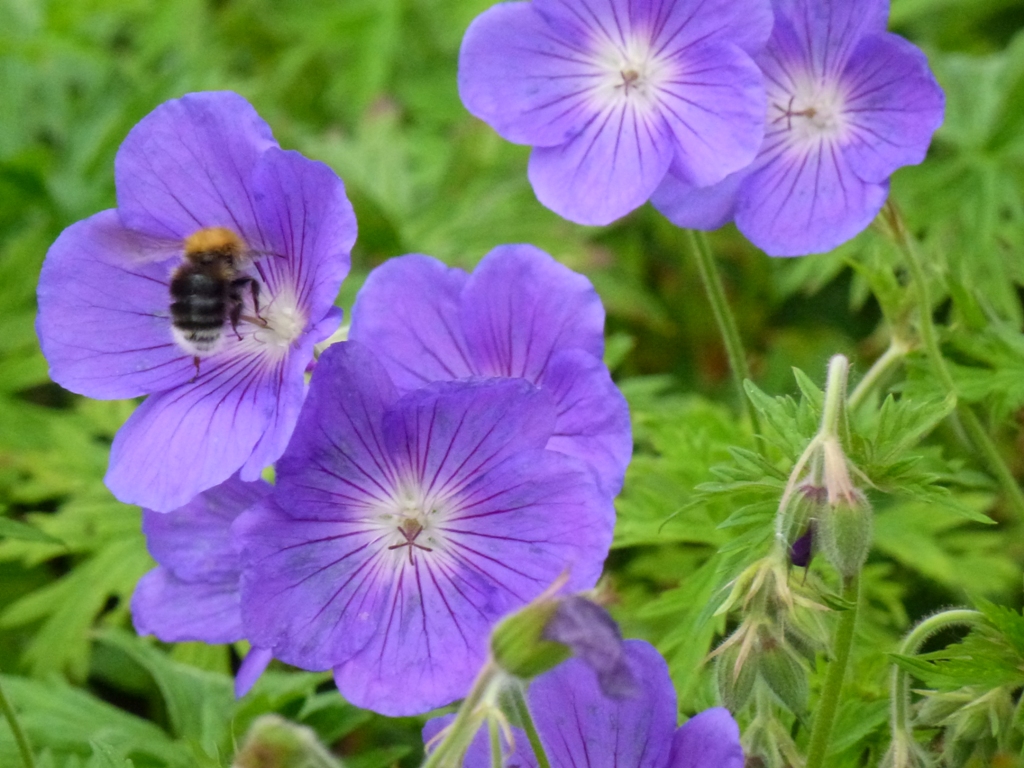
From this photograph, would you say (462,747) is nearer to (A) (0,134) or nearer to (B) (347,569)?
(B) (347,569)

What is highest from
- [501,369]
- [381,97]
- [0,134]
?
[381,97]

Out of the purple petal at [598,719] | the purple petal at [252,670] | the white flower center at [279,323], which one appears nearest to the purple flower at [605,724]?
the purple petal at [598,719]

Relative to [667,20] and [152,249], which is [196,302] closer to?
[152,249]

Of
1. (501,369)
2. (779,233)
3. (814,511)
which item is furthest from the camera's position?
(779,233)

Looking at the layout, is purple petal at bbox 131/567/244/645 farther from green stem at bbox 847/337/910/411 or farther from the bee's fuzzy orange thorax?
green stem at bbox 847/337/910/411

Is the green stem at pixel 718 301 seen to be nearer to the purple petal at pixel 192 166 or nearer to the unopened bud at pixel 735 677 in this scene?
the unopened bud at pixel 735 677

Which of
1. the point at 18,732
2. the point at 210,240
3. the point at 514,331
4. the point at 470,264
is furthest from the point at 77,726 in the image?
the point at 470,264

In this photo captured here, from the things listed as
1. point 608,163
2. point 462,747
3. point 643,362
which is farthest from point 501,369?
point 643,362
